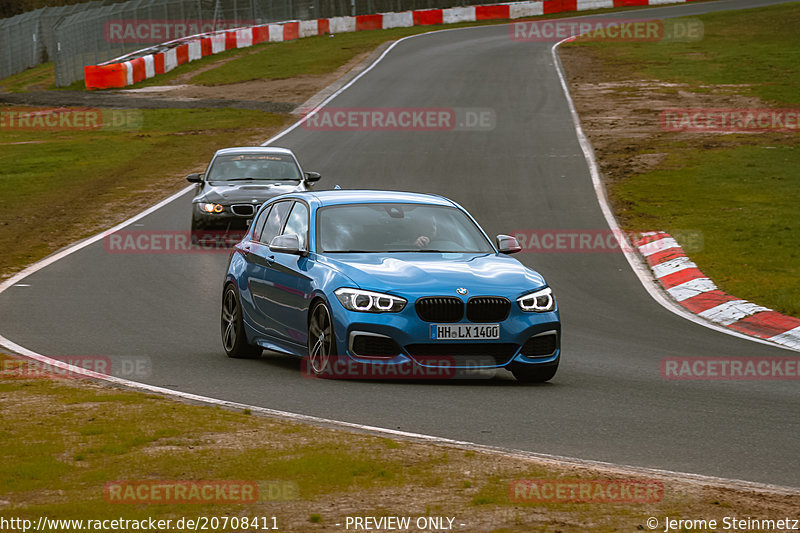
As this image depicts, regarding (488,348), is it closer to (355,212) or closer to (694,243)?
(355,212)

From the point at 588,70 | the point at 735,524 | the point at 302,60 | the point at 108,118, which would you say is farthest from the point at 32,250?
the point at 302,60

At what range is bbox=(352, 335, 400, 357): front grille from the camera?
31.5 ft

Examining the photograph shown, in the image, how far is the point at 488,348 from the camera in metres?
9.77

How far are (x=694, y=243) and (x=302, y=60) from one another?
118ft

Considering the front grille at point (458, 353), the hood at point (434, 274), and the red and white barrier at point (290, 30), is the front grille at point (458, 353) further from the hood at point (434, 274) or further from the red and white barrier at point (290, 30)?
the red and white barrier at point (290, 30)

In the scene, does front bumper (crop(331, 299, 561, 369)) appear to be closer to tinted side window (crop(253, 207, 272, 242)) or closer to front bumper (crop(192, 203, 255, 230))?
tinted side window (crop(253, 207, 272, 242))

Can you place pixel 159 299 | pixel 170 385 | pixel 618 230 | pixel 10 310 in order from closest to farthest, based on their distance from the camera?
pixel 170 385 → pixel 10 310 → pixel 159 299 → pixel 618 230

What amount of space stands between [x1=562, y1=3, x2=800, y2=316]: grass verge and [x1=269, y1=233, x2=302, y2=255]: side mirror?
6.32 meters

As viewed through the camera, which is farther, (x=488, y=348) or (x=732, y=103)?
(x=732, y=103)

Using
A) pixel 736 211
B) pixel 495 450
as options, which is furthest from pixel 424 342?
pixel 736 211

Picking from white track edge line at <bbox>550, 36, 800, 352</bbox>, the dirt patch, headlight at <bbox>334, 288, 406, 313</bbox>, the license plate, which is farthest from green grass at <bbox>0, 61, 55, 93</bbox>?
the license plate

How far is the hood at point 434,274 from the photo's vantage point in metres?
9.70

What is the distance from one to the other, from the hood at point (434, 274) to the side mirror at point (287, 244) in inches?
12.5

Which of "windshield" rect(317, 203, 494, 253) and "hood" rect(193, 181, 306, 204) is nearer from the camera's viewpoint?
"windshield" rect(317, 203, 494, 253)
